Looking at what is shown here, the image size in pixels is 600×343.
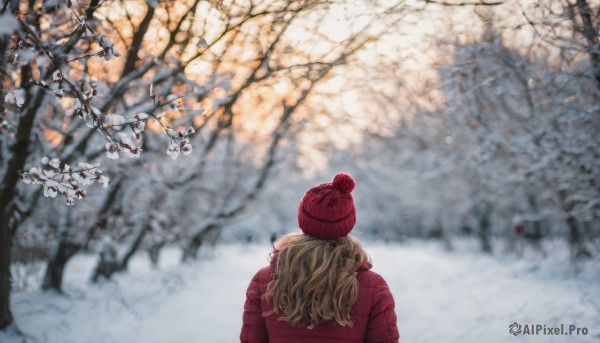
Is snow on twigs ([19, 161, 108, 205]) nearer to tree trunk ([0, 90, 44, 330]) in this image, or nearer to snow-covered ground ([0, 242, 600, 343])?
tree trunk ([0, 90, 44, 330])

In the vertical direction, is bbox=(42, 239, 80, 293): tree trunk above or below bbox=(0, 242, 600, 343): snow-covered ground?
above

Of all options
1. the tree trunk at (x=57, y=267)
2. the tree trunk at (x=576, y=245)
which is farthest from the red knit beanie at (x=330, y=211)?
the tree trunk at (x=576, y=245)

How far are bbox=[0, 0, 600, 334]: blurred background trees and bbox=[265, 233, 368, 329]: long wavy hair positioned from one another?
0.74m

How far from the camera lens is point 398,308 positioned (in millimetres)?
7410

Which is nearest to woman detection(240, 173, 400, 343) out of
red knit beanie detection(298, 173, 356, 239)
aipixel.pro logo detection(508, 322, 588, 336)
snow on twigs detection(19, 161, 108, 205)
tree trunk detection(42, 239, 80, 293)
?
red knit beanie detection(298, 173, 356, 239)

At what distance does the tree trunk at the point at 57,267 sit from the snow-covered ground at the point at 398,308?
0.24m

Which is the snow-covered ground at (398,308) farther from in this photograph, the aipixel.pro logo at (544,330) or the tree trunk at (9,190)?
the tree trunk at (9,190)

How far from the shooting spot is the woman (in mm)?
1816

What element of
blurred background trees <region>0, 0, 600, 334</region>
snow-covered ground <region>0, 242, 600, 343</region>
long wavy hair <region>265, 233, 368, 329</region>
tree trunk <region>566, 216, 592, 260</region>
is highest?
blurred background trees <region>0, 0, 600, 334</region>

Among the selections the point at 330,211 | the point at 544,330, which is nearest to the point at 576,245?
the point at 544,330

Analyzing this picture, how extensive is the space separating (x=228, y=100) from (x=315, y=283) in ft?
13.6

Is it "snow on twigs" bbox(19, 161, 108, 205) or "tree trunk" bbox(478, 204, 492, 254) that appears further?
"tree trunk" bbox(478, 204, 492, 254)

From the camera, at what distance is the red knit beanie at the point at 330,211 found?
6.33 ft

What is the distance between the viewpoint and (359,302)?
1854 mm
